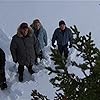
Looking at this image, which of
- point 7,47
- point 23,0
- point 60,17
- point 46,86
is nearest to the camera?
point 46,86

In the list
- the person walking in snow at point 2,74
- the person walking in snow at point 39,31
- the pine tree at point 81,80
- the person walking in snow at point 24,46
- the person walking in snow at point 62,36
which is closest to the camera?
the pine tree at point 81,80

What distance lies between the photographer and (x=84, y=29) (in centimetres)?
1647

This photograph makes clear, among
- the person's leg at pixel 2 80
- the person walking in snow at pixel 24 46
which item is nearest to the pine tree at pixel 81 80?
the person walking in snow at pixel 24 46

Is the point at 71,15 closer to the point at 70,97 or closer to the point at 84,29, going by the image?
the point at 84,29

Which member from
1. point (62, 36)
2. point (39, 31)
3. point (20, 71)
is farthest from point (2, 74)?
point (62, 36)

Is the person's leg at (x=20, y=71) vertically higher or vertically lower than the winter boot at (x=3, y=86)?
higher

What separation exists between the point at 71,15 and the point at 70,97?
1633cm

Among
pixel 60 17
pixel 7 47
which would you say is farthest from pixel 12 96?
pixel 60 17

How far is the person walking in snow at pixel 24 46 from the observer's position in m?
7.02

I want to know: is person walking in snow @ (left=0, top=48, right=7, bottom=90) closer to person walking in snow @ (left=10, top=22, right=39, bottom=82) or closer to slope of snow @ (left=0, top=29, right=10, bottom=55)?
person walking in snow @ (left=10, top=22, right=39, bottom=82)

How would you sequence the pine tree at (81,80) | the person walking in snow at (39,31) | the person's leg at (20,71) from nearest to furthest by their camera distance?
the pine tree at (81,80)
the person's leg at (20,71)
the person walking in snow at (39,31)

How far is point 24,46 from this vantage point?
23.4 ft

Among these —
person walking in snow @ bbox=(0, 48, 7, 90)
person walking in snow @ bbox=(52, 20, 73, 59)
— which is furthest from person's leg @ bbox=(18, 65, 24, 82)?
person walking in snow @ bbox=(52, 20, 73, 59)

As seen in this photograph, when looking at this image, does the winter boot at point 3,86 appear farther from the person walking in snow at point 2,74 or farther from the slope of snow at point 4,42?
the slope of snow at point 4,42
